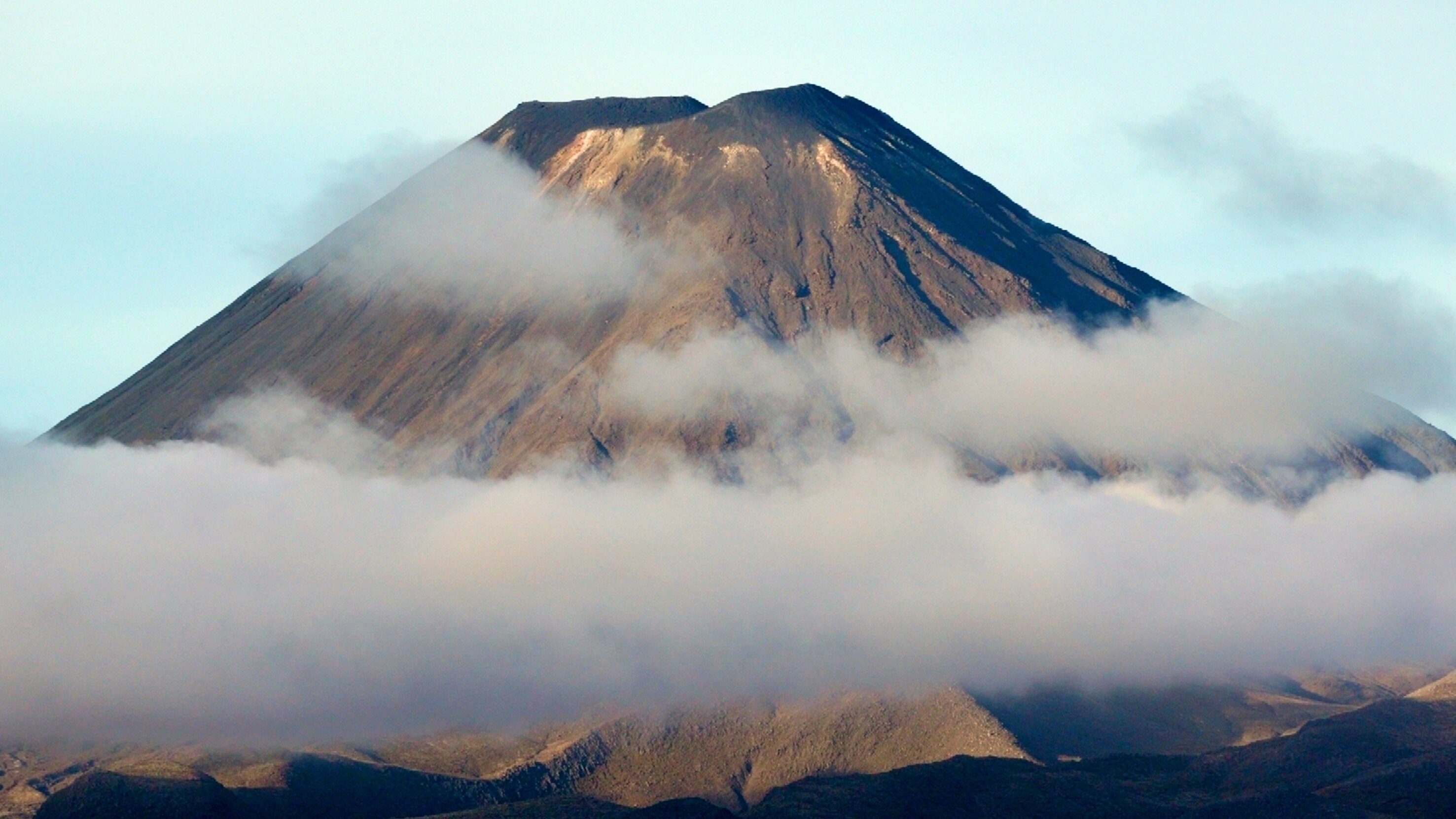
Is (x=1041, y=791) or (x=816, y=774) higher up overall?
(x=1041, y=791)

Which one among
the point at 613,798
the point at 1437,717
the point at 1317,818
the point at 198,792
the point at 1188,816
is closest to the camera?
the point at 1317,818

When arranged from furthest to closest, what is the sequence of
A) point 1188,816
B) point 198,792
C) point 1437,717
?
1. point 1437,717
2. point 198,792
3. point 1188,816

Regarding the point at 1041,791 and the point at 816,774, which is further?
the point at 816,774

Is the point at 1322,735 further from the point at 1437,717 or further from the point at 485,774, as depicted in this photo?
the point at 485,774

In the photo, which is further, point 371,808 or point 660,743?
point 660,743

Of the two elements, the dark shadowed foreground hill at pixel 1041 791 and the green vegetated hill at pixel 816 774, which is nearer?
the dark shadowed foreground hill at pixel 1041 791

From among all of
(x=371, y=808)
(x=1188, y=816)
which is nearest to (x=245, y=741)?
(x=371, y=808)

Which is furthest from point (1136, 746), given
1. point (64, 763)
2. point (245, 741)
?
point (64, 763)

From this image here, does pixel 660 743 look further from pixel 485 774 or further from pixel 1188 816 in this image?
pixel 1188 816

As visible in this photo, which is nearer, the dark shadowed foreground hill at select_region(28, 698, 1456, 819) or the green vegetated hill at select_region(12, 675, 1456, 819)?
the dark shadowed foreground hill at select_region(28, 698, 1456, 819)
